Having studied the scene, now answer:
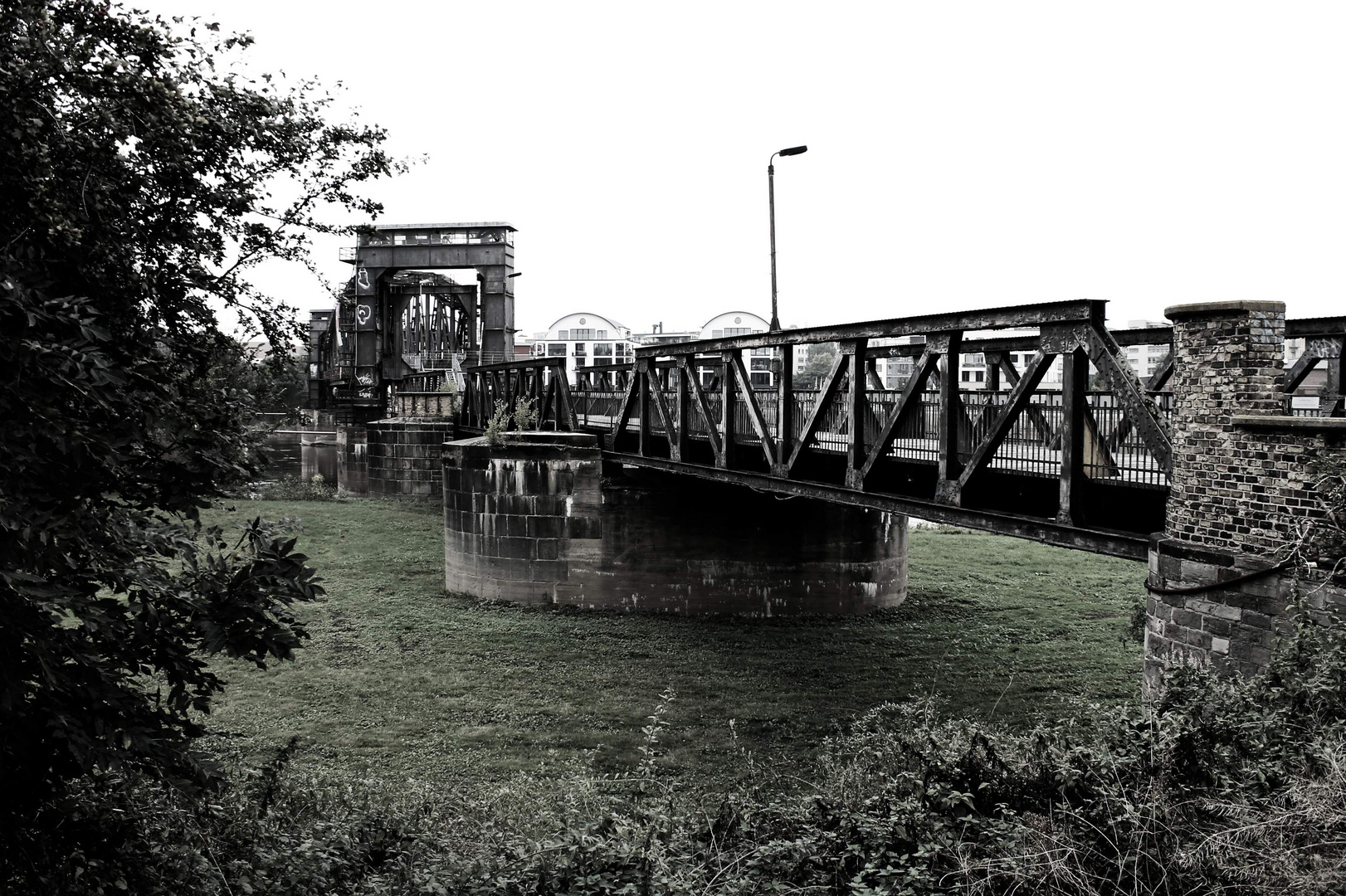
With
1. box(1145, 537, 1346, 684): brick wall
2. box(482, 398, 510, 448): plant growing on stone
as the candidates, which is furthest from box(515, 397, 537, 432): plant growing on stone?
box(1145, 537, 1346, 684): brick wall

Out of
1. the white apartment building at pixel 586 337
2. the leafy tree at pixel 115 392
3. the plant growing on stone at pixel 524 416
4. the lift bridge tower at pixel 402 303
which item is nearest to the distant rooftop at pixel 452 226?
the lift bridge tower at pixel 402 303

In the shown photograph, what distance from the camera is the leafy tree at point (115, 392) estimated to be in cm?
552

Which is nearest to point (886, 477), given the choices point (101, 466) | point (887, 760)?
point (887, 760)

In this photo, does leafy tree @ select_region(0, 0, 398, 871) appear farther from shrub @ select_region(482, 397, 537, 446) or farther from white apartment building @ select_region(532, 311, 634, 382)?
white apartment building @ select_region(532, 311, 634, 382)

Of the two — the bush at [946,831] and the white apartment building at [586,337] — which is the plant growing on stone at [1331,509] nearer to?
the bush at [946,831]

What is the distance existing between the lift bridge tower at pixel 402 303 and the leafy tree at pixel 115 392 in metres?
32.5

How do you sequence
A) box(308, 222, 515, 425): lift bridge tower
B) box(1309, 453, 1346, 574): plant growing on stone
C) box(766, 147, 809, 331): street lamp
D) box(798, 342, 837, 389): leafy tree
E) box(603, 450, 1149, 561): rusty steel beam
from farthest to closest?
box(798, 342, 837, 389): leafy tree, box(308, 222, 515, 425): lift bridge tower, box(766, 147, 809, 331): street lamp, box(603, 450, 1149, 561): rusty steel beam, box(1309, 453, 1346, 574): plant growing on stone

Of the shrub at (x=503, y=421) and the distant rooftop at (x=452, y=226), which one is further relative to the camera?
the distant rooftop at (x=452, y=226)

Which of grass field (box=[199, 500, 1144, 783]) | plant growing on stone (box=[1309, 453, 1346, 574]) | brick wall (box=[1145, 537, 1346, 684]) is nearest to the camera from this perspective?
plant growing on stone (box=[1309, 453, 1346, 574])

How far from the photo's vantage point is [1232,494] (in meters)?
7.28

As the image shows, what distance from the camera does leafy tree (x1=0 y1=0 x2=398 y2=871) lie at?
552 cm

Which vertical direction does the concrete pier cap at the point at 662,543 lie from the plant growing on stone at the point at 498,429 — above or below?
below

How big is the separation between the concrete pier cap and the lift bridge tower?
73.0 feet

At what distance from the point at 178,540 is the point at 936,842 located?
4.99 m
